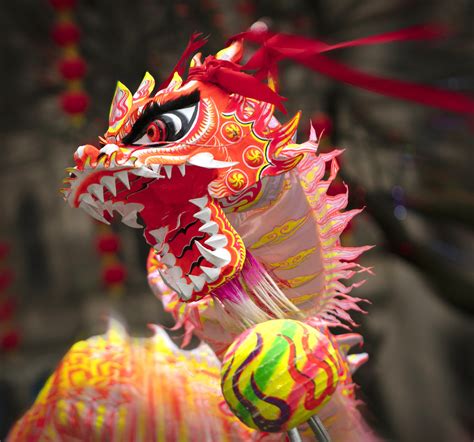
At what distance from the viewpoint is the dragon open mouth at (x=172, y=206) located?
2.10 feet

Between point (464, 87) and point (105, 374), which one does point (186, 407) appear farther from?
point (464, 87)

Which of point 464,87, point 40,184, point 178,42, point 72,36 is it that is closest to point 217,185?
point 178,42

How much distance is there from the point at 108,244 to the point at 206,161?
51.8 inches

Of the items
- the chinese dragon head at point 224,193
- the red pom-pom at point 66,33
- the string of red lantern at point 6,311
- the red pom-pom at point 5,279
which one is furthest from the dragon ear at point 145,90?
the red pom-pom at point 5,279

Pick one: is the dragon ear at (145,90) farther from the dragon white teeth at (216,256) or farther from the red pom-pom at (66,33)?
the red pom-pom at (66,33)

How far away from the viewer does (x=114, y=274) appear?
188 centimetres

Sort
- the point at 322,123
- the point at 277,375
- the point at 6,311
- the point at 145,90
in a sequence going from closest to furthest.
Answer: the point at 277,375 → the point at 145,90 → the point at 322,123 → the point at 6,311

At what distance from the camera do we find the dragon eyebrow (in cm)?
68

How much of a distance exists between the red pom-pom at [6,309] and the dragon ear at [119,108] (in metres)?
1.84

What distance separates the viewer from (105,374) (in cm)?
76

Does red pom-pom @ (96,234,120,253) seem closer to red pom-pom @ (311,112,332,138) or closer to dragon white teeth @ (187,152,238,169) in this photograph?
red pom-pom @ (311,112,332,138)

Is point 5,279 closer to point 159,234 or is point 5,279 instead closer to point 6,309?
point 6,309

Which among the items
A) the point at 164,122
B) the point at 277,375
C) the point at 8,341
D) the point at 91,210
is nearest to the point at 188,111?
the point at 164,122

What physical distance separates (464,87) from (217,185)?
5.42 feet
